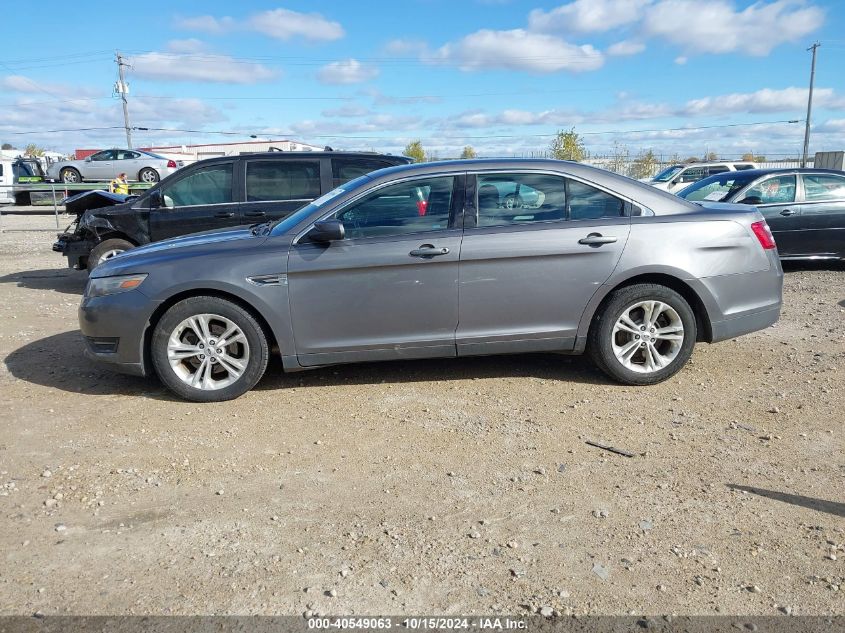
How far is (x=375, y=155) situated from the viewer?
337 inches

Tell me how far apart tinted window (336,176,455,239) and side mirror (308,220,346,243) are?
0.18 m

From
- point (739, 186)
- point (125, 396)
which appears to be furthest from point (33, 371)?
point (739, 186)

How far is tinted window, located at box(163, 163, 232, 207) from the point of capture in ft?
28.2

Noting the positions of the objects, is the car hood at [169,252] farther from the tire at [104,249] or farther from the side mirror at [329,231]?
the tire at [104,249]

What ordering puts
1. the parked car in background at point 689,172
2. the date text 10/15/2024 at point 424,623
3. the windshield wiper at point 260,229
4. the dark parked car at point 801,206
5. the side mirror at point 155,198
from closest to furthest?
1. the date text 10/15/2024 at point 424,623
2. the windshield wiper at point 260,229
3. the side mirror at point 155,198
4. the dark parked car at point 801,206
5. the parked car in background at point 689,172

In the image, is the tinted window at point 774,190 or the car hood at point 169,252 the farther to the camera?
the tinted window at point 774,190

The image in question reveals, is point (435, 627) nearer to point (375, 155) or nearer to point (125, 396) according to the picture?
point (125, 396)

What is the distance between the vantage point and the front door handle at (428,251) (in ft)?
15.7

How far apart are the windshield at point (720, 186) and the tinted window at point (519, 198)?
598 centimetres

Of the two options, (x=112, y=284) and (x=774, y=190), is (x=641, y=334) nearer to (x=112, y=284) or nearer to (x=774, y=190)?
(x=112, y=284)

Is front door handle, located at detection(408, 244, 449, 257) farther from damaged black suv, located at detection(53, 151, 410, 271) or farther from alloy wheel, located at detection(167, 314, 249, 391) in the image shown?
damaged black suv, located at detection(53, 151, 410, 271)

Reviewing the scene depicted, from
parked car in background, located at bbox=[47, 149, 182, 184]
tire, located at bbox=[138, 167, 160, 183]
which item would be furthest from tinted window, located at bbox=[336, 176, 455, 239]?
tire, located at bbox=[138, 167, 160, 183]

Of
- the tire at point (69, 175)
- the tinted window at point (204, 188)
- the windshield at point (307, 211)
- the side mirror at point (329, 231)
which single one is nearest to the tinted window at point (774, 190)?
the windshield at point (307, 211)

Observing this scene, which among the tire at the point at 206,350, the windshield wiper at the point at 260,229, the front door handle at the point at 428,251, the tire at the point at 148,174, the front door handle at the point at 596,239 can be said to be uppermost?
the tire at the point at 148,174
